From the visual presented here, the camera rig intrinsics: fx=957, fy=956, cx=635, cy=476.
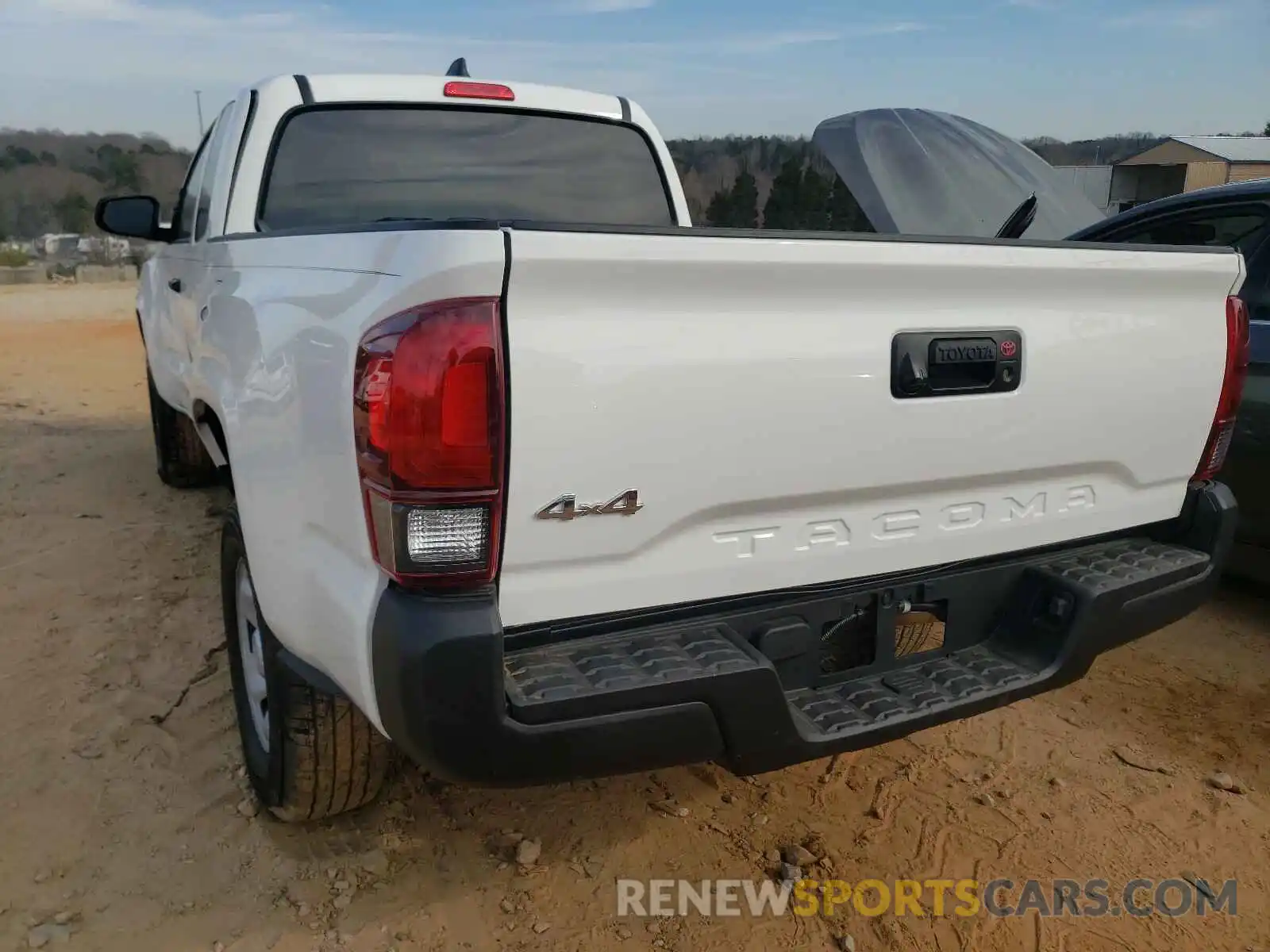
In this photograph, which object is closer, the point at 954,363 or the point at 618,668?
the point at 618,668

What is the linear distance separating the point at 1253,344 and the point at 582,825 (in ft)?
10.1

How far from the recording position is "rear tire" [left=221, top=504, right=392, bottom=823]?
2275mm

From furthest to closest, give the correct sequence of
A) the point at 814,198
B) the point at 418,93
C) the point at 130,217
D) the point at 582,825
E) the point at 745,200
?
the point at 814,198 < the point at 745,200 < the point at 130,217 < the point at 418,93 < the point at 582,825

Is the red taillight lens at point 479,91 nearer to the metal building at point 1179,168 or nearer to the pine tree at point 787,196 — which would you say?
the pine tree at point 787,196

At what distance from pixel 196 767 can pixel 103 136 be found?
206ft

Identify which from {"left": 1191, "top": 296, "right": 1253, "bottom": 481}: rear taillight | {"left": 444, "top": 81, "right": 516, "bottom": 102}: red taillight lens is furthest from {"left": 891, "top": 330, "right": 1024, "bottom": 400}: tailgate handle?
{"left": 444, "top": 81, "right": 516, "bottom": 102}: red taillight lens

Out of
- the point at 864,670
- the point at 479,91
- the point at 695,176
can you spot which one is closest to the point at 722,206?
the point at 695,176

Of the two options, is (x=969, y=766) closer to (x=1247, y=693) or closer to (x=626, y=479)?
(x=1247, y=693)

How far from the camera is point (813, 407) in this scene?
191cm

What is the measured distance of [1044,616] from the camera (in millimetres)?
2318

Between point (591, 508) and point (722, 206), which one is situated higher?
point (722, 206)

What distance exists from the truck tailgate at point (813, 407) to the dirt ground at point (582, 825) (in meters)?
0.88

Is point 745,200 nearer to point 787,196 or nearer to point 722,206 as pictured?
point 722,206

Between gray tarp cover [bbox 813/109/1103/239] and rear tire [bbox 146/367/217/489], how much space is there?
8063mm
